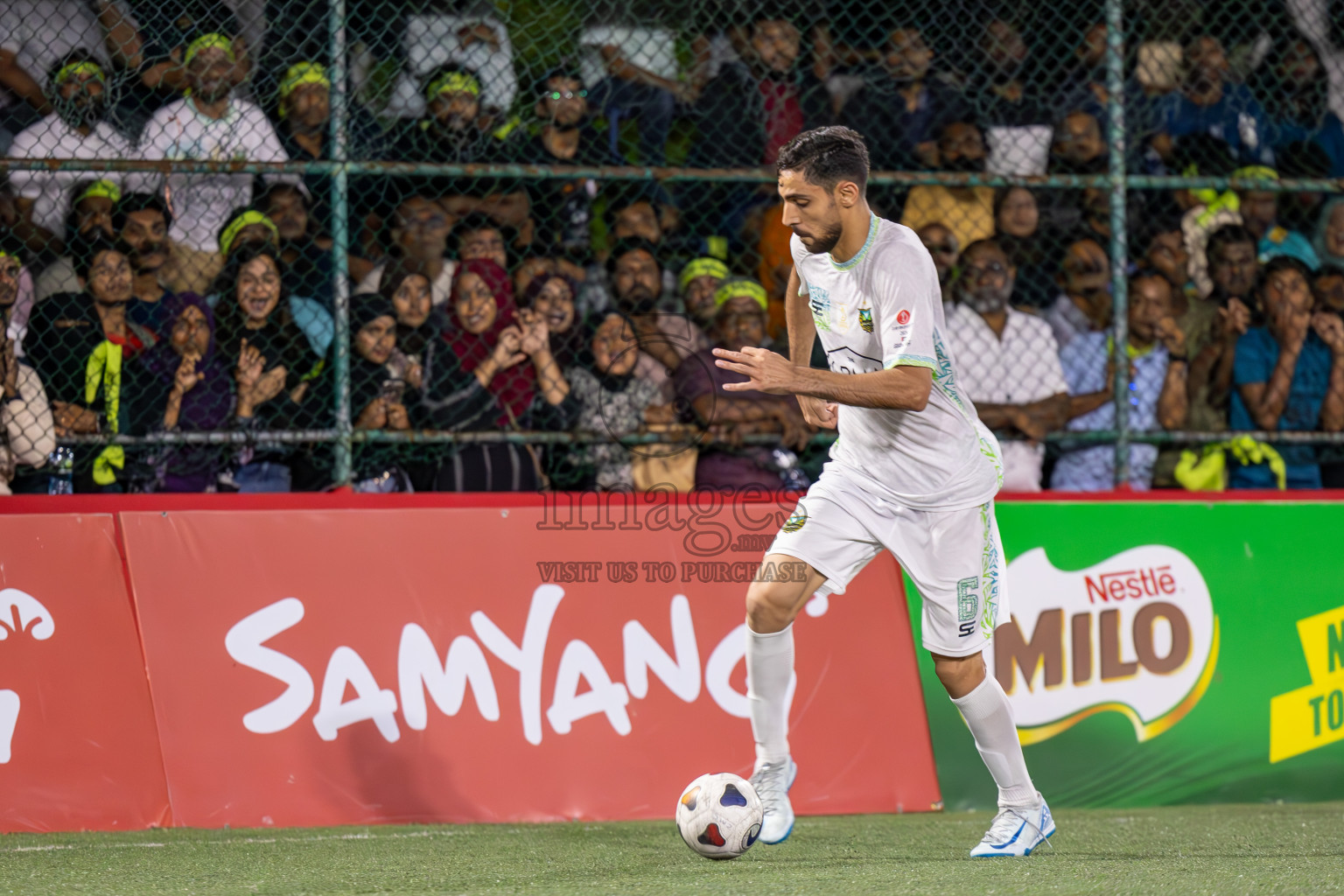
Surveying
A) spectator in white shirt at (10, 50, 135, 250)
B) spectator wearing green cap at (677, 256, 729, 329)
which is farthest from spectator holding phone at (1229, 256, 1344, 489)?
spectator in white shirt at (10, 50, 135, 250)

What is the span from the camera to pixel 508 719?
502cm

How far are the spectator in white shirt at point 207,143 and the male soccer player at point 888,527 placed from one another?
265cm

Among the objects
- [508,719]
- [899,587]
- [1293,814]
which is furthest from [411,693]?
[1293,814]

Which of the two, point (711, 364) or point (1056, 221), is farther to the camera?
point (1056, 221)

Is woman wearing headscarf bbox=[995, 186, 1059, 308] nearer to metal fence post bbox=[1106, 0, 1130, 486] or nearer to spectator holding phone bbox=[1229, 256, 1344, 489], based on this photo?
metal fence post bbox=[1106, 0, 1130, 486]

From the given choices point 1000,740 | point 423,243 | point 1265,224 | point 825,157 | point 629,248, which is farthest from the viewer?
point 1265,224

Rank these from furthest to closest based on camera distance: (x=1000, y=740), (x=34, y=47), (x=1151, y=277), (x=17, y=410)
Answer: (x=1151, y=277) < (x=34, y=47) < (x=17, y=410) < (x=1000, y=740)

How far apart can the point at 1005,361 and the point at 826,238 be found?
8.37ft

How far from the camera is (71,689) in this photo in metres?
4.84

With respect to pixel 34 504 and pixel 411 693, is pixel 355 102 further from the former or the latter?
pixel 411 693

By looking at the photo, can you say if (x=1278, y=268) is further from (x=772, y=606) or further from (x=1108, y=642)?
(x=772, y=606)

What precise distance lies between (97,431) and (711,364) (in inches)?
93.2

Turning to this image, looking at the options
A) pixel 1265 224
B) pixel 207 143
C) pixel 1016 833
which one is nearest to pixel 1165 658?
pixel 1016 833

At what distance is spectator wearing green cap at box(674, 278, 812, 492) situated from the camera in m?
5.78
